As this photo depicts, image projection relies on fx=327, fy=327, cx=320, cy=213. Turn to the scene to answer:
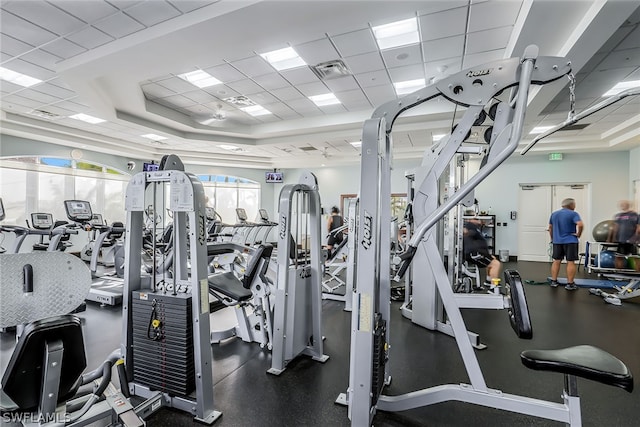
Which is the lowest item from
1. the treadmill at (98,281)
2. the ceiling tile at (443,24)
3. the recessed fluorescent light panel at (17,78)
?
the treadmill at (98,281)

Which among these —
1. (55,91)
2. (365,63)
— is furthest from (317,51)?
(55,91)

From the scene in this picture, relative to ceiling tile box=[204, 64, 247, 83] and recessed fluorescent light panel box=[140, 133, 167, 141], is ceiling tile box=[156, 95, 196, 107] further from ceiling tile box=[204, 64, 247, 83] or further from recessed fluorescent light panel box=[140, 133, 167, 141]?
recessed fluorescent light panel box=[140, 133, 167, 141]

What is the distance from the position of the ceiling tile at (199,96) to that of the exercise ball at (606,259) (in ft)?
25.6

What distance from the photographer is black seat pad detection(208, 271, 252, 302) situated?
9.48 ft

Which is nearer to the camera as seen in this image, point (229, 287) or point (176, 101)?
point (229, 287)

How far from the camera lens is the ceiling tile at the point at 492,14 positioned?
3358 millimetres

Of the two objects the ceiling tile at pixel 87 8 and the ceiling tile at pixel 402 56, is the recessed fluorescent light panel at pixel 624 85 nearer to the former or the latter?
the ceiling tile at pixel 402 56

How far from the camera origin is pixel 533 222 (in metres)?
9.30

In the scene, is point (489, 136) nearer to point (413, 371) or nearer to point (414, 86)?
point (413, 371)

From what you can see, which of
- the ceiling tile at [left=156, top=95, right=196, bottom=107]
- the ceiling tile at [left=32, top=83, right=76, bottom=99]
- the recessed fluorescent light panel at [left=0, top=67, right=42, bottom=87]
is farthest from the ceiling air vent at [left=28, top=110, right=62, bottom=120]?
the ceiling tile at [left=156, top=95, right=196, bottom=107]

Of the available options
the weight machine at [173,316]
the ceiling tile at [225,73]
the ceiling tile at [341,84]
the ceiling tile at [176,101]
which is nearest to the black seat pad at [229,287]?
the weight machine at [173,316]

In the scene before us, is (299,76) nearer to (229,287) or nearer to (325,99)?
(325,99)

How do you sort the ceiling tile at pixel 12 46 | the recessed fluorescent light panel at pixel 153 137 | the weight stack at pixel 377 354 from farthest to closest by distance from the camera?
the recessed fluorescent light panel at pixel 153 137 → the ceiling tile at pixel 12 46 → the weight stack at pixel 377 354

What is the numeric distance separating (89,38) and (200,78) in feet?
5.07
